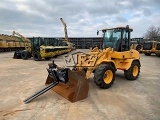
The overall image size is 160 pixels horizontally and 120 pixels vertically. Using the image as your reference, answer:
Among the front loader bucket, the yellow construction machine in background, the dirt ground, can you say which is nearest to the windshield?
the dirt ground

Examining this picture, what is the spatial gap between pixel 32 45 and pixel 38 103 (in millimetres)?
13674

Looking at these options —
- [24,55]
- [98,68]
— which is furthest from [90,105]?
→ [24,55]

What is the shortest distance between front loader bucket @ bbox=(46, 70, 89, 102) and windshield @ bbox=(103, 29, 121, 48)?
2.71 meters

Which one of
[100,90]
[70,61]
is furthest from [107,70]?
[70,61]

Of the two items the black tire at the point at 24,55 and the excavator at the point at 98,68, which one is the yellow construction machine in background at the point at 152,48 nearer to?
the black tire at the point at 24,55

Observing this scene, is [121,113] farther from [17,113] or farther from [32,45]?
[32,45]

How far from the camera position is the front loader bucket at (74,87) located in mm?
6145

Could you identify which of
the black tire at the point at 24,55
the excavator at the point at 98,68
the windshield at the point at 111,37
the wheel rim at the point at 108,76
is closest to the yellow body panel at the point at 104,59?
the excavator at the point at 98,68

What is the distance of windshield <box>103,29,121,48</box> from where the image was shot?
28.8 ft

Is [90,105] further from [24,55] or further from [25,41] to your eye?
[25,41]

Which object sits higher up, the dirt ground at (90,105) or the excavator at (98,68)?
the excavator at (98,68)

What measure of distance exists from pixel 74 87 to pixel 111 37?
10.8 feet

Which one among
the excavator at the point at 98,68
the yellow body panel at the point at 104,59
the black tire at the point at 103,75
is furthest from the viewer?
the yellow body panel at the point at 104,59

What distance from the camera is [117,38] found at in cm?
878
